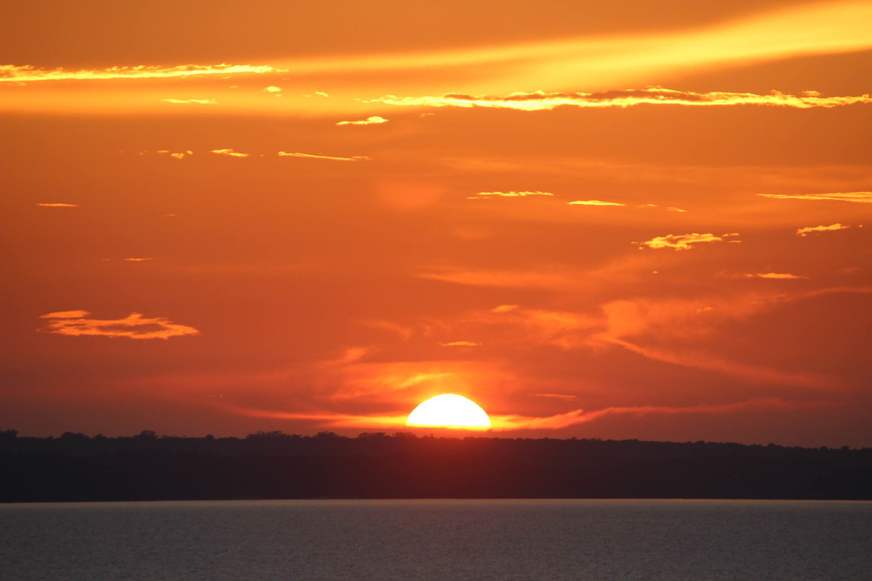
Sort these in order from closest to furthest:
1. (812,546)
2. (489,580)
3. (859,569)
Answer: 1. (489,580)
2. (859,569)
3. (812,546)

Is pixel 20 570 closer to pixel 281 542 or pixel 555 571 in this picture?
pixel 555 571

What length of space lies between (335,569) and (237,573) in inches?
404

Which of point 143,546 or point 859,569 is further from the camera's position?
point 143,546

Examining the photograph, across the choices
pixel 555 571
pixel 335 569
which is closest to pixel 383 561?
pixel 335 569

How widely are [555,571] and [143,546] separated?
70097 mm

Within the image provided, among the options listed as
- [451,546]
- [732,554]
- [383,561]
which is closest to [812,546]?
[732,554]

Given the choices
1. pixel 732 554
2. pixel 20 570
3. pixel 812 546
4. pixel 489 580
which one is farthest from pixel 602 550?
pixel 20 570

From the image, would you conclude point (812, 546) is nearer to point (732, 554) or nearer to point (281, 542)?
point (732, 554)

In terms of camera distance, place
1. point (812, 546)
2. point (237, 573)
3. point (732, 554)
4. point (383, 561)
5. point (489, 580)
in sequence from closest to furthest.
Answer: point (489, 580) < point (237, 573) < point (383, 561) < point (732, 554) < point (812, 546)

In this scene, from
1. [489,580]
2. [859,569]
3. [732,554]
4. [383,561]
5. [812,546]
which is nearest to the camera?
[489,580]

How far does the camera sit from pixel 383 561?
153 m

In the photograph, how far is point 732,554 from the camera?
17612 cm

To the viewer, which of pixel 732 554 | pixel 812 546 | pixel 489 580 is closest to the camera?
pixel 489 580

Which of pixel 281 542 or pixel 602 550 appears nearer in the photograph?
pixel 602 550
